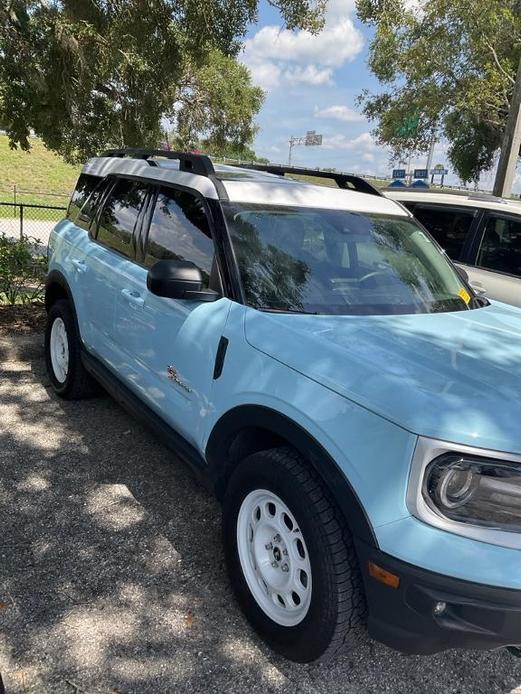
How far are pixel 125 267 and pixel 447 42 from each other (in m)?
10.4

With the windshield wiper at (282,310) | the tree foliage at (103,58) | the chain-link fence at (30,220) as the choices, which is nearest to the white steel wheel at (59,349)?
the windshield wiper at (282,310)

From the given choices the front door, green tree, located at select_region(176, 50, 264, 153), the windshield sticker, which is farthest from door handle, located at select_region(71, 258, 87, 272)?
green tree, located at select_region(176, 50, 264, 153)

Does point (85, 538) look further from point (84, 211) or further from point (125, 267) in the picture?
point (84, 211)

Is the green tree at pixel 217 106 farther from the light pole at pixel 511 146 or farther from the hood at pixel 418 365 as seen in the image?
the hood at pixel 418 365

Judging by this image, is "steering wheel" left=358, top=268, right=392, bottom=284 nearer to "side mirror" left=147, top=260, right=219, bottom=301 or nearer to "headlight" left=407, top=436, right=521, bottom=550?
"side mirror" left=147, top=260, right=219, bottom=301

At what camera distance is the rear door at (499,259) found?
5.77 meters

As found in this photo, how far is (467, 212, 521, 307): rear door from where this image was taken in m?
5.77

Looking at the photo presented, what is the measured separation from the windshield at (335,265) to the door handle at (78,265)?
1708mm

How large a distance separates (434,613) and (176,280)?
1.68 m

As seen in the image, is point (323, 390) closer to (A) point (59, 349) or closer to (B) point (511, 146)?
(A) point (59, 349)

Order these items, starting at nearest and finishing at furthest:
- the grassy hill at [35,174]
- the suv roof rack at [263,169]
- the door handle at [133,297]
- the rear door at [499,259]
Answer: the suv roof rack at [263,169] → the door handle at [133,297] → the rear door at [499,259] → the grassy hill at [35,174]

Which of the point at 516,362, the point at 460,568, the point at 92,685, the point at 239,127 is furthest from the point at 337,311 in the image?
the point at 239,127

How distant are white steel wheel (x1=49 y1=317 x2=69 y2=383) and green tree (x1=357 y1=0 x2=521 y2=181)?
20.0ft

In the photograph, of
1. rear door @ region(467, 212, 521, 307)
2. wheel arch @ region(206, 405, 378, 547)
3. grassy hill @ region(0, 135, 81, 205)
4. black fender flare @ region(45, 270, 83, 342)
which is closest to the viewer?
wheel arch @ region(206, 405, 378, 547)
